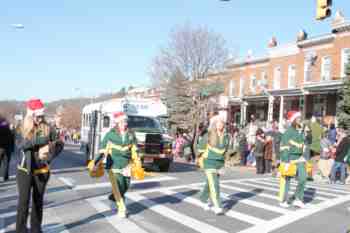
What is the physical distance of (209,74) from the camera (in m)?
35.2

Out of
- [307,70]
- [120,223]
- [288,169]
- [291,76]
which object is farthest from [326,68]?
[120,223]

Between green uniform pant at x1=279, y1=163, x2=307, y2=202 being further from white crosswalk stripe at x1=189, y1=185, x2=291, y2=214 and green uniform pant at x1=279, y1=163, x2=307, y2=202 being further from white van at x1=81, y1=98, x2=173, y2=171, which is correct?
white van at x1=81, y1=98, x2=173, y2=171

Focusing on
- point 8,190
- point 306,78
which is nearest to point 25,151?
point 8,190

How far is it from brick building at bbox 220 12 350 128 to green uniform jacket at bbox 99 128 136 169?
75.0 ft

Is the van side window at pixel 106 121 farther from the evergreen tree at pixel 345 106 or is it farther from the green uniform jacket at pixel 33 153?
the evergreen tree at pixel 345 106

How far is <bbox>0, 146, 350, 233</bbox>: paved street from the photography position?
24.2 ft

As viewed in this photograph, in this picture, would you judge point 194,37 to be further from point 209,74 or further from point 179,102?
point 179,102

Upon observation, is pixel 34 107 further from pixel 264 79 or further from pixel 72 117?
pixel 72 117

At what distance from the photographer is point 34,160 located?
5898 millimetres

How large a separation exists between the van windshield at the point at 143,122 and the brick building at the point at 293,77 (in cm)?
1379

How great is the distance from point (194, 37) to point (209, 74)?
3.12 m

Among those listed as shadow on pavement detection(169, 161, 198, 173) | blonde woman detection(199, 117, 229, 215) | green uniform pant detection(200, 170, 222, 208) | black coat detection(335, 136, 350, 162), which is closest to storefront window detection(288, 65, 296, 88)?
shadow on pavement detection(169, 161, 198, 173)

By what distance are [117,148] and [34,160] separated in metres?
2.15

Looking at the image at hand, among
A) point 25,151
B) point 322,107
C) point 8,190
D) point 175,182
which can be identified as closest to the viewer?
point 25,151
